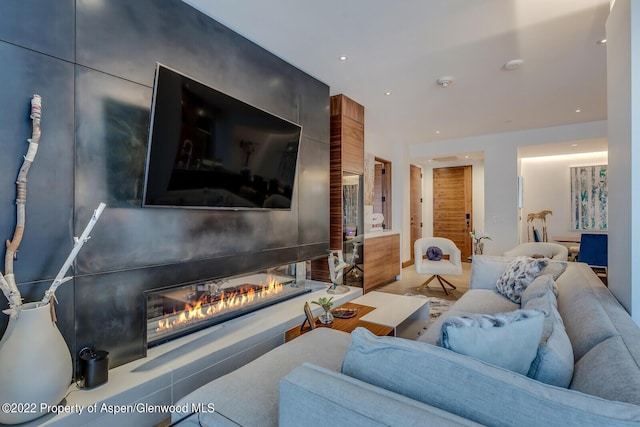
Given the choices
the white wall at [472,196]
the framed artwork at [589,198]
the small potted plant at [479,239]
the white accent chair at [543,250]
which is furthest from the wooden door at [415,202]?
the framed artwork at [589,198]

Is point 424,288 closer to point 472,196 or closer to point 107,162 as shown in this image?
point 472,196

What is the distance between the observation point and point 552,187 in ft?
20.4

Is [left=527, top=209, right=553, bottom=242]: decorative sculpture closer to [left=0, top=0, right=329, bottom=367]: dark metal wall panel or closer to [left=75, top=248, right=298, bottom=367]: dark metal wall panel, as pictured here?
[left=0, top=0, right=329, bottom=367]: dark metal wall panel

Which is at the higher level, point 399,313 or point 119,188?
point 119,188

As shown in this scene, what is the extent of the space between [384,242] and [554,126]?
333 cm

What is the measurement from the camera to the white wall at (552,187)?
19.7 ft

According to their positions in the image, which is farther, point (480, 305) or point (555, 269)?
point (555, 269)

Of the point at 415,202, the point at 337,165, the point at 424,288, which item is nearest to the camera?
the point at 337,165

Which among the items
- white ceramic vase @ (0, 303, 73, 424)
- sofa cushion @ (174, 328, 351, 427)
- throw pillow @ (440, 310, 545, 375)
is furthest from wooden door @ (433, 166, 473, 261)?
white ceramic vase @ (0, 303, 73, 424)

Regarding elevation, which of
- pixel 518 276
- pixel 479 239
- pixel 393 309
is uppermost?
pixel 479 239

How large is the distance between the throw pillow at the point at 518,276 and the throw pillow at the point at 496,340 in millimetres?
1810

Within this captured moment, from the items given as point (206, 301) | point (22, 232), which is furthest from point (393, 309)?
point (22, 232)

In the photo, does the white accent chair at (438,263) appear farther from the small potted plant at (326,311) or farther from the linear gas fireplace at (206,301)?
the small potted plant at (326,311)

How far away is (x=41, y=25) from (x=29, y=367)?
1.54 metres
